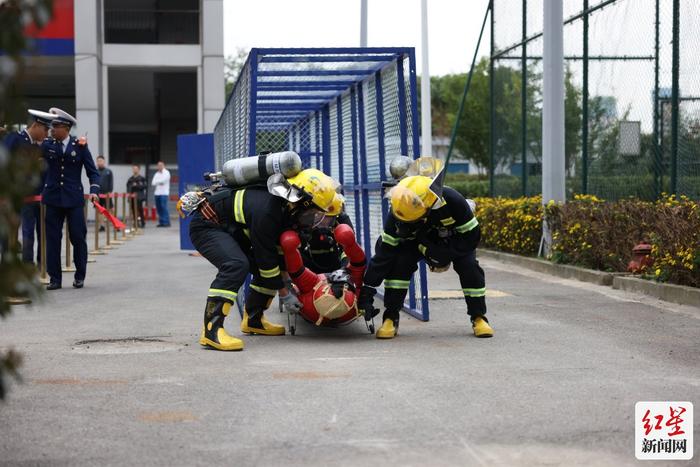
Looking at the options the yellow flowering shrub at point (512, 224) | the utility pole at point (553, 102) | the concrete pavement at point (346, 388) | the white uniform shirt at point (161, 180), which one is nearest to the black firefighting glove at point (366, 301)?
the concrete pavement at point (346, 388)

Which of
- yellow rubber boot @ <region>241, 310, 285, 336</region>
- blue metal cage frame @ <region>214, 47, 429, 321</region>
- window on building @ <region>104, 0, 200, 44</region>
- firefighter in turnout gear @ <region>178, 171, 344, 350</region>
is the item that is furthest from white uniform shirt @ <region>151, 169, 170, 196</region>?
yellow rubber boot @ <region>241, 310, 285, 336</region>

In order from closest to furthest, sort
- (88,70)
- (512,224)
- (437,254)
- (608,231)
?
(437,254) < (608,231) < (512,224) < (88,70)

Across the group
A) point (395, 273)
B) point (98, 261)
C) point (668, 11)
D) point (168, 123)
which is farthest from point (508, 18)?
point (168, 123)

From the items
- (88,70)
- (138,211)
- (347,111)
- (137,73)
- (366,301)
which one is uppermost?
(137,73)

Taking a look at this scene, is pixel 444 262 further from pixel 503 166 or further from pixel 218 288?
pixel 503 166

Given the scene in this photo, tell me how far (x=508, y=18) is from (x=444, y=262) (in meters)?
12.9

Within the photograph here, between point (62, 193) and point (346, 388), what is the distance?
685 centimetres

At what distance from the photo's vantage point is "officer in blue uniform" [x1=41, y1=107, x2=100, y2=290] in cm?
1179

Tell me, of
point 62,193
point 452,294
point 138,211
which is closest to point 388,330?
point 452,294

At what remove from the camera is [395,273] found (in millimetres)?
8023

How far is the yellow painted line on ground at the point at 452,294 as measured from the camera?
11094 mm

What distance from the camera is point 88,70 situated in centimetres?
3091

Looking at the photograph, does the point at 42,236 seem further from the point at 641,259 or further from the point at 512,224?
the point at 512,224

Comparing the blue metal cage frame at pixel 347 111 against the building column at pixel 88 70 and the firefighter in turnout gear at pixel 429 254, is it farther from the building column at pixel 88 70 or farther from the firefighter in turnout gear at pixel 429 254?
the building column at pixel 88 70
